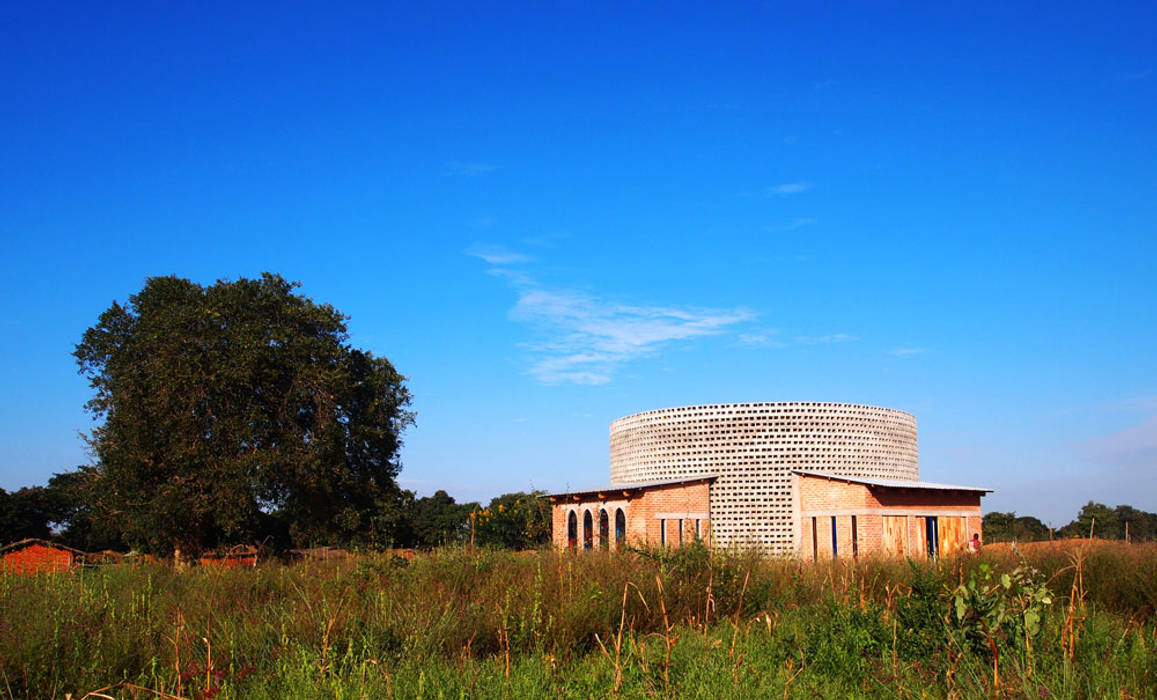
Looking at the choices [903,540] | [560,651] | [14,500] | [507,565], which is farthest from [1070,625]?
[14,500]

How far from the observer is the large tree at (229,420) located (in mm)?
18859

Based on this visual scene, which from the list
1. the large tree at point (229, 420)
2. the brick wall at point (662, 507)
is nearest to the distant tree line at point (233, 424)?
the large tree at point (229, 420)

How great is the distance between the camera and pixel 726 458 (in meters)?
24.6

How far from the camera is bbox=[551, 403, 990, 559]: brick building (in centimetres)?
2138

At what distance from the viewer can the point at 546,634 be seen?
7266 mm

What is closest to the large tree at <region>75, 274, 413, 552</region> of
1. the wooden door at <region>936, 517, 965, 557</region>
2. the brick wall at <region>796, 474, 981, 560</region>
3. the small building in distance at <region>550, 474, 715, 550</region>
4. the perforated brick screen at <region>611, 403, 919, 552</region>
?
the small building in distance at <region>550, 474, 715, 550</region>

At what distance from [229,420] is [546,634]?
13.9m

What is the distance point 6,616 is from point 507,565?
4791 mm

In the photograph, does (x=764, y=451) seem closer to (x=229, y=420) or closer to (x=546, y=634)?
(x=229, y=420)

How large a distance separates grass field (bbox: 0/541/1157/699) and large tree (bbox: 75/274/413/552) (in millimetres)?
9678

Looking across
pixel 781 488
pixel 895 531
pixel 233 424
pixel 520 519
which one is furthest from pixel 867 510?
pixel 233 424

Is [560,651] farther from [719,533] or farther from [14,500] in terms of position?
[14,500]

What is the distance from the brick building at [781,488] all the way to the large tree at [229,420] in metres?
7.11

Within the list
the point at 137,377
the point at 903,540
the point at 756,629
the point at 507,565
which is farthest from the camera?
the point at 903,540
